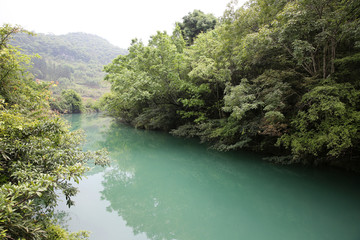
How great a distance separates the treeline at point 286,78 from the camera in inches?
185

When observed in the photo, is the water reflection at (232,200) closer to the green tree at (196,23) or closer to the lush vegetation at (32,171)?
the lush vegetation at (32,171)

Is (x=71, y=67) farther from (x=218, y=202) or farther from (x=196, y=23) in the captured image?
(x=218, y=202)

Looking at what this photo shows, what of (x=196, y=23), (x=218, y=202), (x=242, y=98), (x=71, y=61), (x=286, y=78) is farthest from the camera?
(x=71, y=61)

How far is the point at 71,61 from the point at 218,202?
109 m

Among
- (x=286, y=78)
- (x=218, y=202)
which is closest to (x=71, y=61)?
(x=286, y=78)

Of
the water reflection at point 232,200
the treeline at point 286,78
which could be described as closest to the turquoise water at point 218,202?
the water reflection at point 232,200

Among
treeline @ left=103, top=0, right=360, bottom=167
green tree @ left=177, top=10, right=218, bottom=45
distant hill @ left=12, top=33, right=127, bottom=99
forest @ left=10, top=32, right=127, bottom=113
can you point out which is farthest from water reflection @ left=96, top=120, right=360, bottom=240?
distant hill @ left=12, top=33, right=127, bottom=99

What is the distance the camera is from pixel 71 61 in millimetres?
94250

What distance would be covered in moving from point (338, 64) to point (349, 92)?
1158 mm

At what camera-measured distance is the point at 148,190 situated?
5.59m

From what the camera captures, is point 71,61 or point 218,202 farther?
point 71,61

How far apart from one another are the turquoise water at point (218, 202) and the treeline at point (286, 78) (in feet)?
2.97

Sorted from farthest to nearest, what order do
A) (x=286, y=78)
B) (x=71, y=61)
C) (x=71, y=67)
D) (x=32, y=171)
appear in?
(x=71, y=61)
(x=71, y=67)
(x=286, y=78)
(x=32, y=171)

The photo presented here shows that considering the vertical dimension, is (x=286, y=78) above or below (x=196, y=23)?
below
